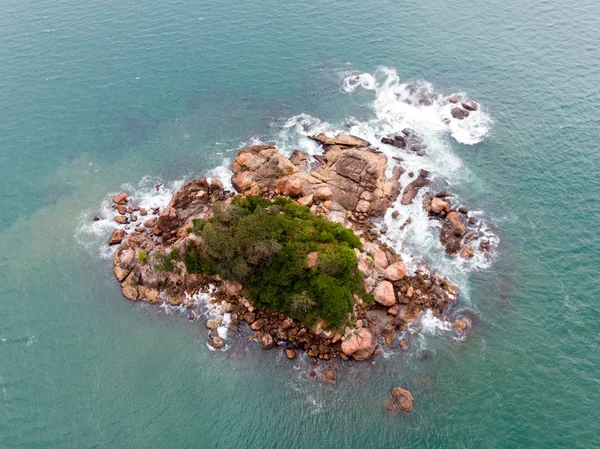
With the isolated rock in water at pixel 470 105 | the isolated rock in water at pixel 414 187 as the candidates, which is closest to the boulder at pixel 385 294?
the isolated rock in water at pixel 414 187

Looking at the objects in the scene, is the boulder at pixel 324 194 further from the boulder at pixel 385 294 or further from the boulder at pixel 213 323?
the boulder at pixel 213 323

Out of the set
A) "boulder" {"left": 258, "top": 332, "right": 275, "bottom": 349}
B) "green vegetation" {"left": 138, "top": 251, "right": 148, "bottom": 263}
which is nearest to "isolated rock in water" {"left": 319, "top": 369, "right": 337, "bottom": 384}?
"boulder" {"left": 258, "top": 332, "right": 275, "bottom": 349}

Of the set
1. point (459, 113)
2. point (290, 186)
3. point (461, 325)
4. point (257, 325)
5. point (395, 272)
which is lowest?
point (257, 325)

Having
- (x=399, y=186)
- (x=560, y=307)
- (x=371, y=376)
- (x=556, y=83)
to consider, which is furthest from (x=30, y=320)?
(x=556, y=83)

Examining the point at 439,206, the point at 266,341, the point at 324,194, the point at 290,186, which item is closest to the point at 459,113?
the point at 439,206

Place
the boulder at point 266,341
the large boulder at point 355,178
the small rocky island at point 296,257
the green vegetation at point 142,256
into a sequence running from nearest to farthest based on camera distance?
the small rocky island at point 296,257
the boulder at point 266,341
the green vegetation at point 142,256
the large boulder at point 355,178

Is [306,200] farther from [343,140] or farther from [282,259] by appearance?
[343,140]

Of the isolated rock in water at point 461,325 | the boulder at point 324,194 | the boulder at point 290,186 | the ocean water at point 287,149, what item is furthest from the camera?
the boulder at point 324,194
